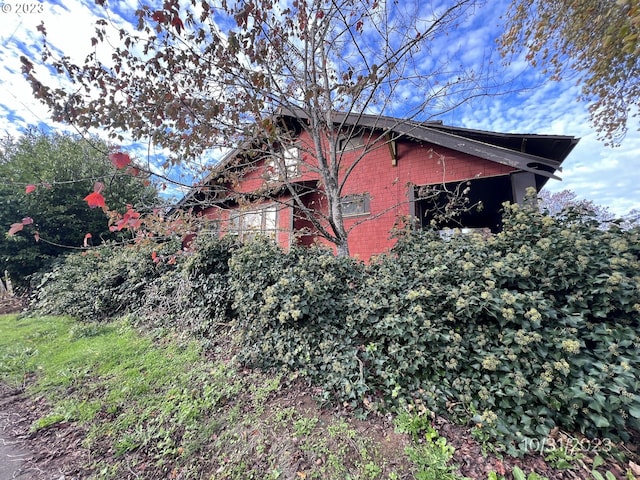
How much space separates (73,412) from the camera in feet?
9.74

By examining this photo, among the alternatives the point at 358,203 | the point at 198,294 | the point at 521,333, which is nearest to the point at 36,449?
the point at 198,294

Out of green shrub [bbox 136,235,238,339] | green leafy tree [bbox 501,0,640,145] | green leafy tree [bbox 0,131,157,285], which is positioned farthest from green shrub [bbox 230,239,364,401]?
green leafy tree [bbox 0,131,157,285]

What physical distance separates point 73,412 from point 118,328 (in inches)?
114

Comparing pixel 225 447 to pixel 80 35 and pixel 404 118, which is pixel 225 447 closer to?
pixel 80 35

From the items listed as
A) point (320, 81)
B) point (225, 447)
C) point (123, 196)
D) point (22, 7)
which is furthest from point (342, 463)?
point (123, 196)

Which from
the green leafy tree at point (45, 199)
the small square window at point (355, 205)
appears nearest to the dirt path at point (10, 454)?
the small square window at point (355, 205)

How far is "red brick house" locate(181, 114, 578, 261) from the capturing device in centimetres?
464

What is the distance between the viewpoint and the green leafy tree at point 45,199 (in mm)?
9078

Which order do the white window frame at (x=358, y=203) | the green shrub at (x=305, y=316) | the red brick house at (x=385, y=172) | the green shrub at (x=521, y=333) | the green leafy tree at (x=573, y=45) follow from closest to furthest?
the green shrub at (x=521, y=333) < the green shrub at (x=305, y=316) < the red brick house at (x=385, y=172) < the green leafy tree at (x=573, y=45) < the white window frame at (x=358, y=203)
